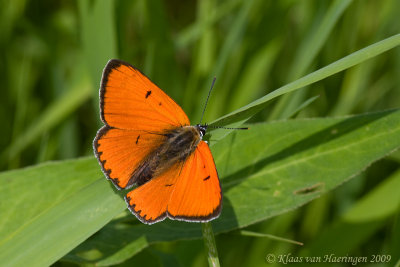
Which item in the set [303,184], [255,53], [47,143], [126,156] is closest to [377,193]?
[303,184]

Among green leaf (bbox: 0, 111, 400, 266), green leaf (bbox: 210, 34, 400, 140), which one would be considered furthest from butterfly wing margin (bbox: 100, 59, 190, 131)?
green leaf (bbox: 210, 34, 400, 140)

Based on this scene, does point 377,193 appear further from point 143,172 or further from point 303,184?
point 143,172

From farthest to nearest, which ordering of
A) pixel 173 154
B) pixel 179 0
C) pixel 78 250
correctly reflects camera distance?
pixel 179 0
pixel 173 154
pixel 78 250

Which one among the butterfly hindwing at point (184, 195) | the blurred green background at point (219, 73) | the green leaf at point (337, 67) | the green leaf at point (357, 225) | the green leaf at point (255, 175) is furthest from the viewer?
the blurred green background at point (219, 73)

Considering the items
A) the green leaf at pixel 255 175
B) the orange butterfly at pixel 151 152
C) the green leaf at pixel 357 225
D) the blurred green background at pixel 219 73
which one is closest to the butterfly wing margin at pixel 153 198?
the orange butterfly at pixel 151 152

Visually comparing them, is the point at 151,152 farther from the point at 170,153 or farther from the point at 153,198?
the point at 153,198

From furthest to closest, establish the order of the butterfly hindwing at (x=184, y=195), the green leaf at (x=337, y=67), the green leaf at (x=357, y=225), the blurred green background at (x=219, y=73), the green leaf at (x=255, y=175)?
the blurred green background at (x=219, y=73) < the green leaf at (x=357, y=225) < the green leaf at (x=255, y=175) < the butterfly hindwing at (x=184, y=195) < the green leaf at (x=337, y=67)

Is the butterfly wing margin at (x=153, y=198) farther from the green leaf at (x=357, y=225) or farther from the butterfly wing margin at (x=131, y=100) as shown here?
the green leaf at (x=357, y=225)

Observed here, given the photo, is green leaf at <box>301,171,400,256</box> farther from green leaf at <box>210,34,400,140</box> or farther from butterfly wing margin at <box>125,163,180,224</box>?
green leaf at <box>210,34,400,140</box>
